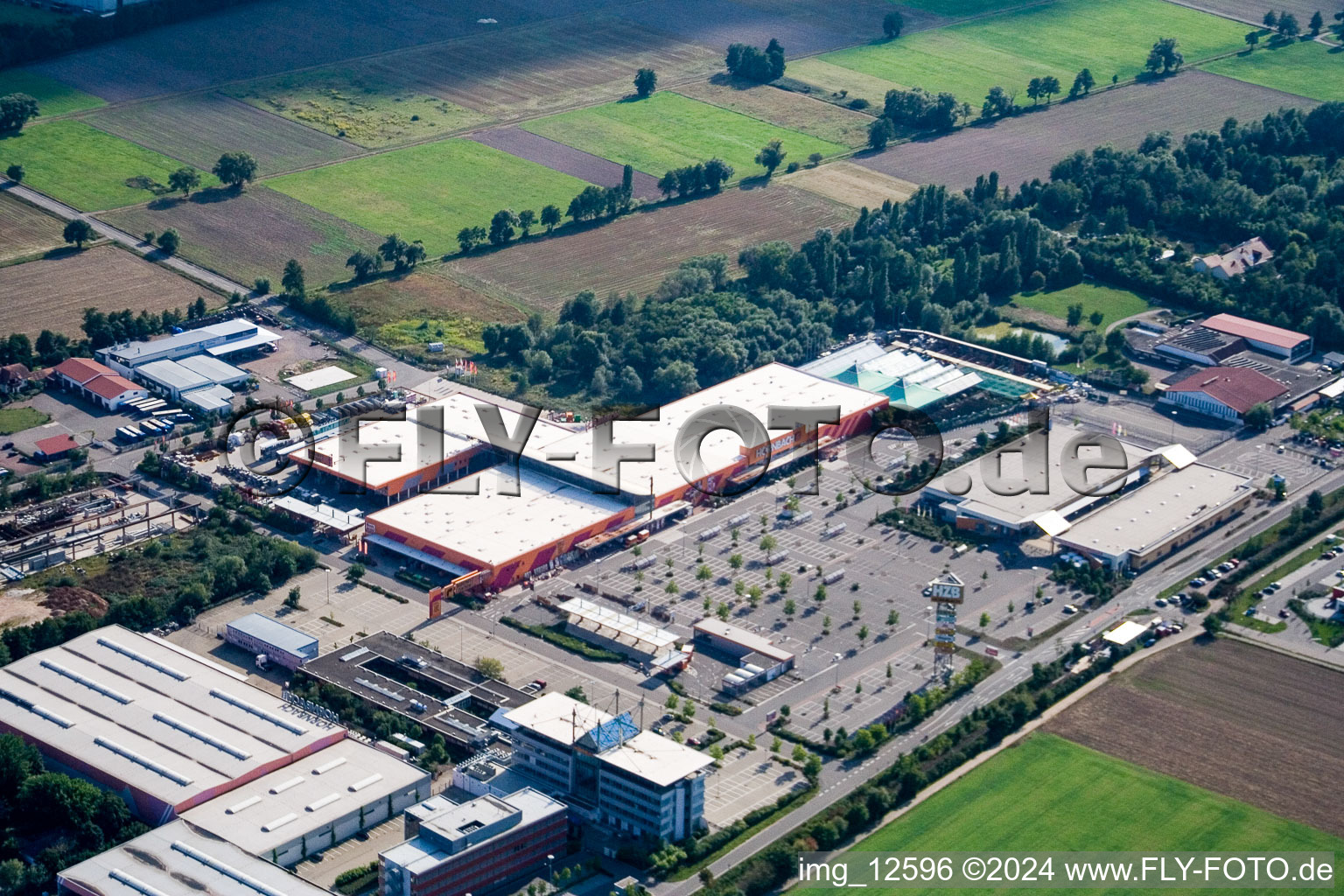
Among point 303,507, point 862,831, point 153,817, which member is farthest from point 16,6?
point 862,831

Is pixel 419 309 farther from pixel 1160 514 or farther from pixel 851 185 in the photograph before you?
pixel 1160 514

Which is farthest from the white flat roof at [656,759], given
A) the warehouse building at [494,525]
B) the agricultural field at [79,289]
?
the agricultural field at [79,289]

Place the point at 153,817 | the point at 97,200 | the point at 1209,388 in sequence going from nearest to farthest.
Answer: the point at 153,817, the point at 1209,388, the point at 97,200

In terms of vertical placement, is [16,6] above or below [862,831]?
above

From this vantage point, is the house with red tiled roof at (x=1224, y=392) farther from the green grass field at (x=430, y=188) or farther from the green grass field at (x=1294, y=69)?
the green grass field at (x=1294, y=69)

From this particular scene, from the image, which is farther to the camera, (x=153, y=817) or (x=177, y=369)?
(x=177, y=369)

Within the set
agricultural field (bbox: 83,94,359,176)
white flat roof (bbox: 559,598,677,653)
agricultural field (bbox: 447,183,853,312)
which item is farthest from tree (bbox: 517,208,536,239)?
white flat roof (bbox: 559,598,677,653)

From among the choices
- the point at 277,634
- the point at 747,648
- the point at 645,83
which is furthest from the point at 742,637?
the point at 645,83

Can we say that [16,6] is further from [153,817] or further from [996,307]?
[153,817]
